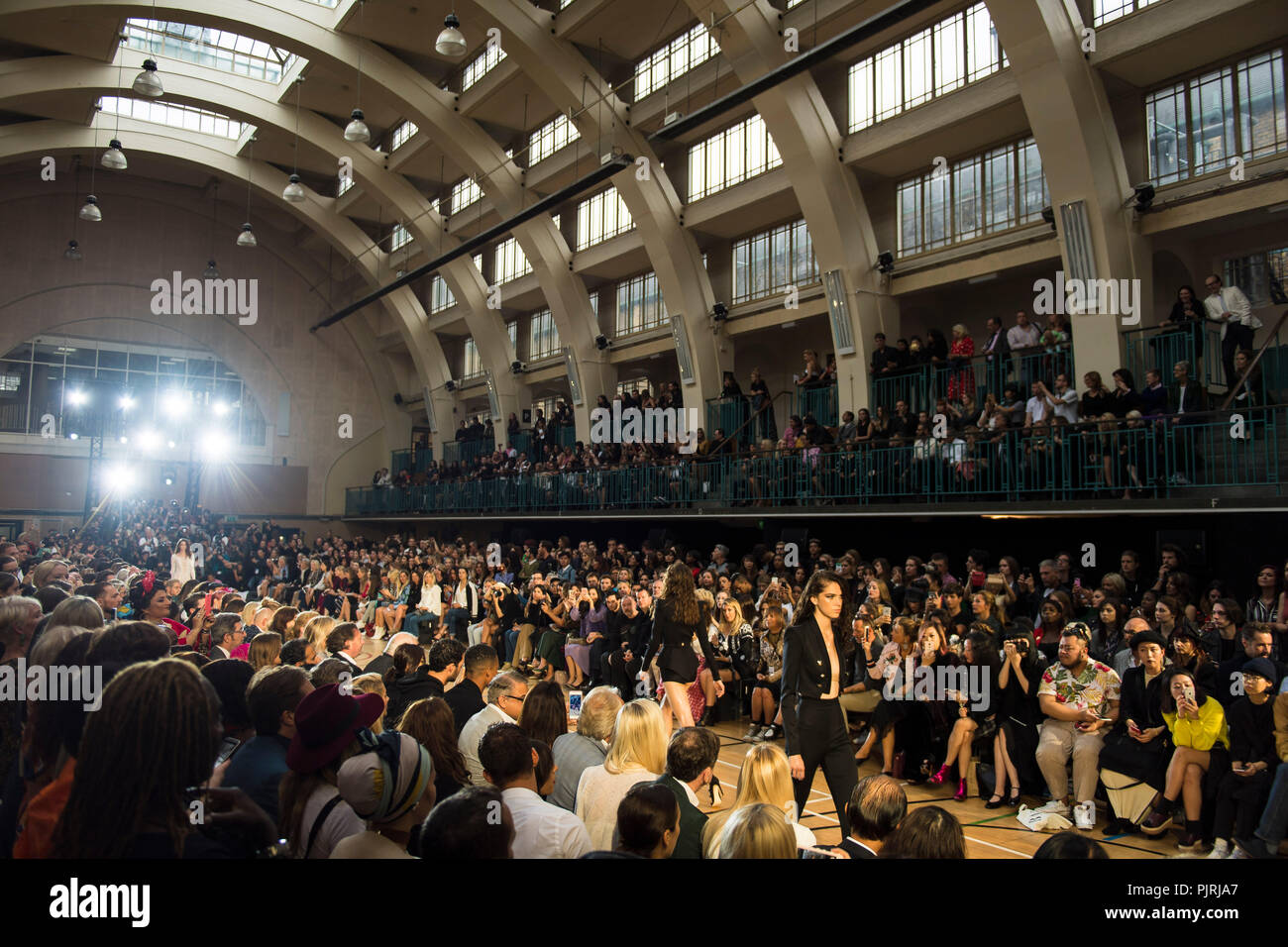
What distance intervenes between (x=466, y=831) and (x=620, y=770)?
157 cm

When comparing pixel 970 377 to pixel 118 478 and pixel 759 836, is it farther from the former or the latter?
pixel 118 478

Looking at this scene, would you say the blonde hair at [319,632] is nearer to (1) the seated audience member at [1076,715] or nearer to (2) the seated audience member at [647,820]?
(2) the seated audience member at [647,820]

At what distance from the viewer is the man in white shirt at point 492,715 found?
4.64m

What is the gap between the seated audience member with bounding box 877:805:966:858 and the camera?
2641 millimetres

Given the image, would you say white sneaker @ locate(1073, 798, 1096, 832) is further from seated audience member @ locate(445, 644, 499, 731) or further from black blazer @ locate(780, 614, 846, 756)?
seated audience member @ locate(445, 644, 499, 731)

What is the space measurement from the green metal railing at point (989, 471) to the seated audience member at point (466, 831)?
9745 millimetres

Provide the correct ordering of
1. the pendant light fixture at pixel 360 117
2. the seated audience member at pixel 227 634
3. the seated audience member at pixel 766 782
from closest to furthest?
the seated audience member at pixel 766 782 → the seated audience member at pixel 227 634 → the pendant light fixture at pixel 360 117

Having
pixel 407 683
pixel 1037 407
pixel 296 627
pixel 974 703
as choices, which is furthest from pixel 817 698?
pixel 1037 407

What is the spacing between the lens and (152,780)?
82.1 inches

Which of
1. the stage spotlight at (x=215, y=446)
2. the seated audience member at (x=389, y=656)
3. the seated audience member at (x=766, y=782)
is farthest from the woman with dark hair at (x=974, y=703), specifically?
the stage spotlight at (x=215, y=446)
